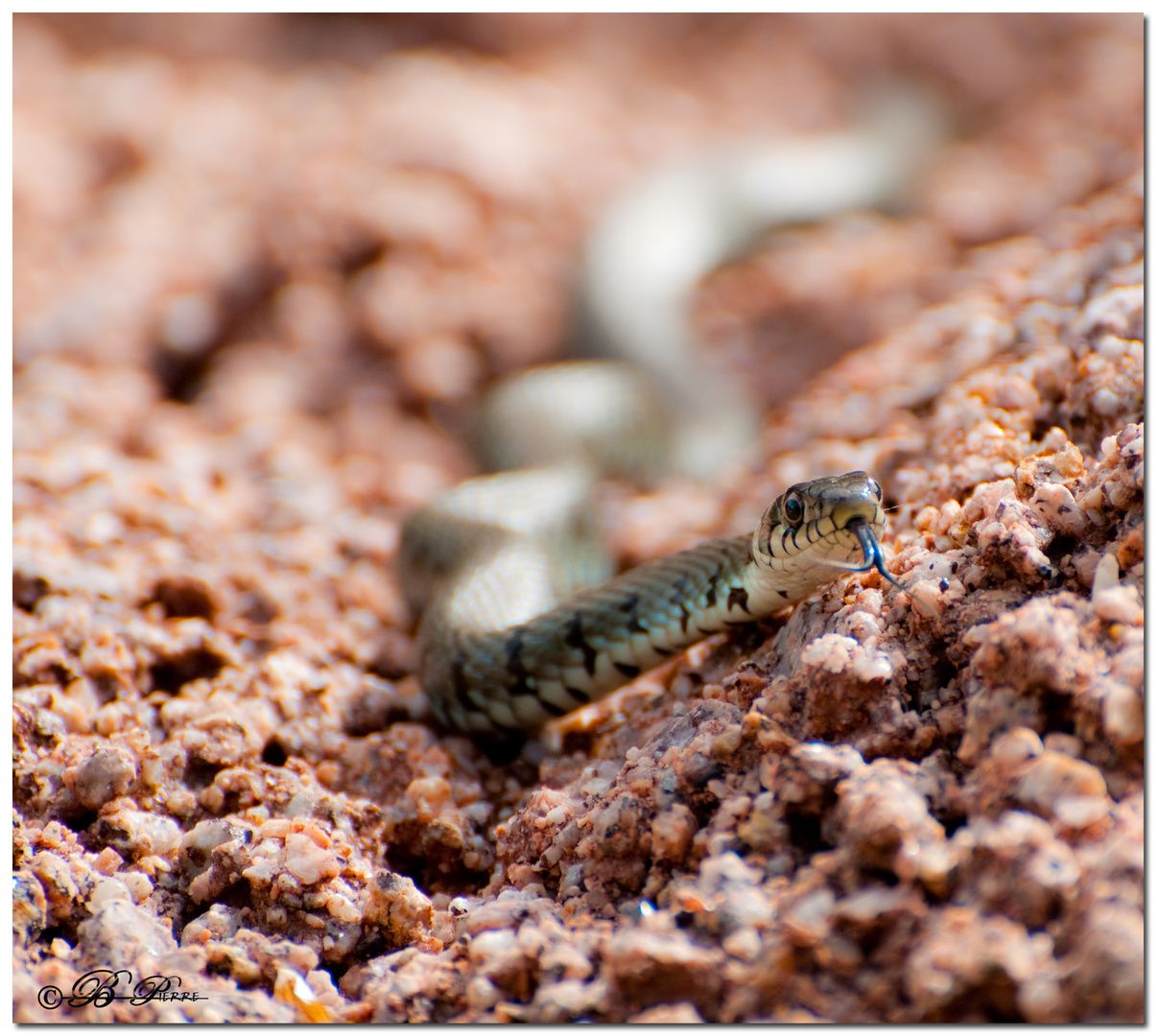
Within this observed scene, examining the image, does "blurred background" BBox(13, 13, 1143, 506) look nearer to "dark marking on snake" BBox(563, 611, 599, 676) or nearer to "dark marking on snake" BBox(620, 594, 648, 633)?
"dark marking on snake" BBox(563, 611, 599, 676)

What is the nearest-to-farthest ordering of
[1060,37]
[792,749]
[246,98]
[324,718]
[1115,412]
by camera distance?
[792,749] → [1115,412] → [324,718] → [246,98] → [1060,37]

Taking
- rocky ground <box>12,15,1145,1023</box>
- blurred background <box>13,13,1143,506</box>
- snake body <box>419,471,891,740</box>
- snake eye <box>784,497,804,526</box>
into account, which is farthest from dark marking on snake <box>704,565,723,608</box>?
blurred background <box>13,13,1143,506</box>

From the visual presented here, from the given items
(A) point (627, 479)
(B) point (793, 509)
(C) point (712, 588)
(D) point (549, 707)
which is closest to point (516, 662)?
(D) point (549, 707)

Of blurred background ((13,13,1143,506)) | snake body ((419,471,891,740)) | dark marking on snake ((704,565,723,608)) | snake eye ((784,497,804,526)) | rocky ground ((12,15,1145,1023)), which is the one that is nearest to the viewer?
rocky ground ((12,15,1145,1023))

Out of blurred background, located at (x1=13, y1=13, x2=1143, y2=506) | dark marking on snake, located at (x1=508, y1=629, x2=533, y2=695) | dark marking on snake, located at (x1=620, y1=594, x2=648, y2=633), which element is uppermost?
blurred background, located at (x1=13, y1=13, x2=1143, y2=506)

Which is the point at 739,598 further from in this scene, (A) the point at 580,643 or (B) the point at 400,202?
(B) the point at 400,202

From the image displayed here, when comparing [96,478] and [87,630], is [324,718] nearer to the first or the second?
[87,630]

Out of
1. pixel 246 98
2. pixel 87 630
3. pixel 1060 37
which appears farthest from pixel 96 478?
pixel 1060 37
